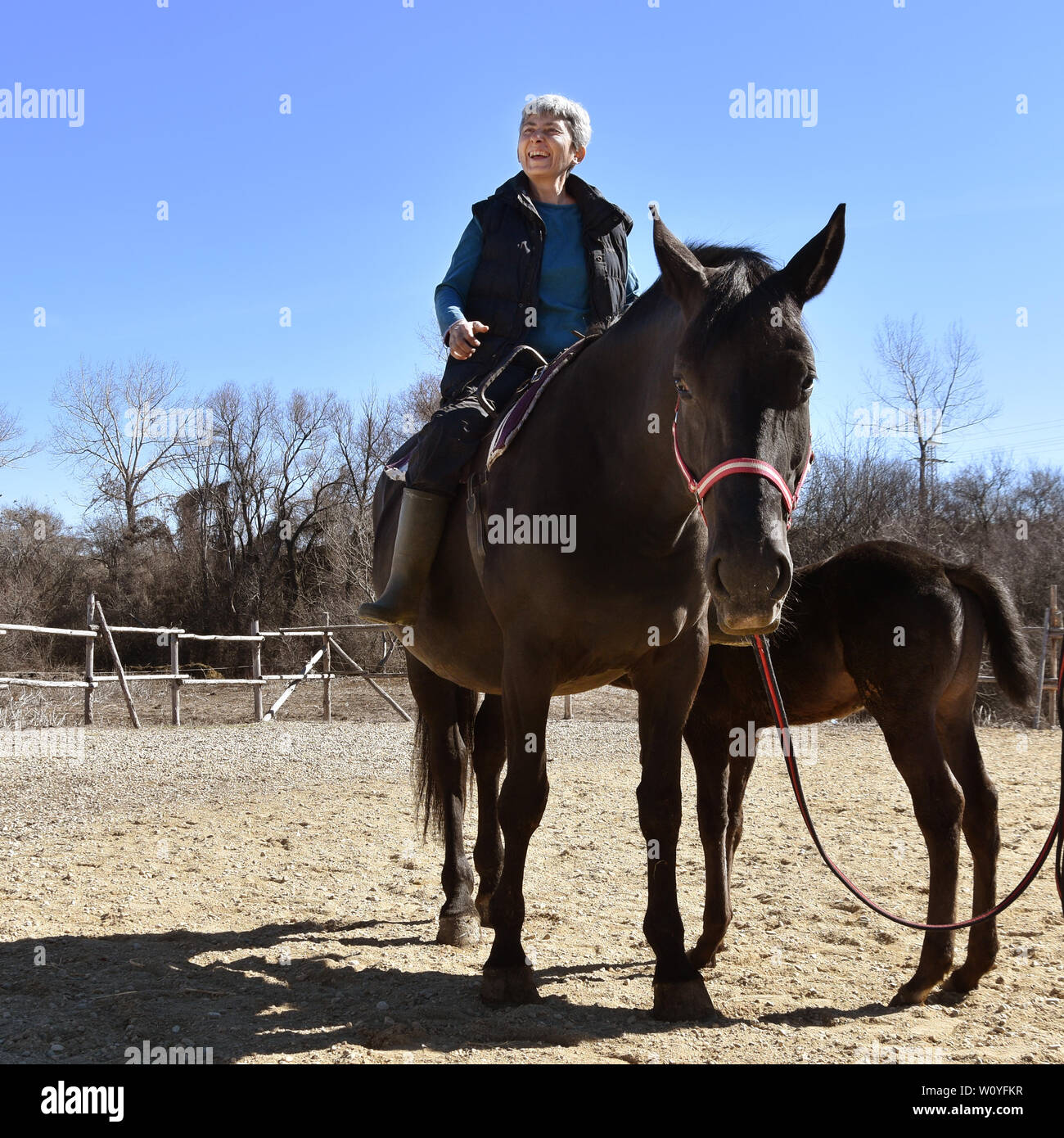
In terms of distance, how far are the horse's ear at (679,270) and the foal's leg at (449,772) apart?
2987mm

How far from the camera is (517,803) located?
372 centimetres

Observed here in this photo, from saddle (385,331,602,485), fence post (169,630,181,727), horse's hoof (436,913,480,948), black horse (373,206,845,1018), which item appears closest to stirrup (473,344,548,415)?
saddle (385,331,602,485)

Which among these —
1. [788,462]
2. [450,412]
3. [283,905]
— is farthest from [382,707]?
[788,462]

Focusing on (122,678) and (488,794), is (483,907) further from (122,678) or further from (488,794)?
(122,678)

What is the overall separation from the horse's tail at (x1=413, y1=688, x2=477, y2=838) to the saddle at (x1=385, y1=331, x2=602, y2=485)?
173cm

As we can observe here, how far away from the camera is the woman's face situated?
4492mm

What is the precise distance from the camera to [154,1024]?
11.3 ft

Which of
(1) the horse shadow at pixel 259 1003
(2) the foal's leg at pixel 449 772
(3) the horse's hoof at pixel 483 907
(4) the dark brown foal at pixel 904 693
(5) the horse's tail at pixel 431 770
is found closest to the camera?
(1) the horse shadow at pixel 259 1003

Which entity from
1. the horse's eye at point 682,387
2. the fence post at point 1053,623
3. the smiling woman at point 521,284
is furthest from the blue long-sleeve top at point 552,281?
the fence post at point 1053,623

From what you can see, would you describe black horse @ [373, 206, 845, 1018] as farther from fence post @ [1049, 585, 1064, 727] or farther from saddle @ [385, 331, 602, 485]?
fence post @ [1049, 585, 1064, 727]

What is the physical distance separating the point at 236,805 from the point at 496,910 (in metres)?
5.90

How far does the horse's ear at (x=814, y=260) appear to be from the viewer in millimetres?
3002

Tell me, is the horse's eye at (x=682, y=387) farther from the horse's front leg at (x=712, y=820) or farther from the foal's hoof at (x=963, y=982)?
the foal's hoof at (x=963, y=982)
